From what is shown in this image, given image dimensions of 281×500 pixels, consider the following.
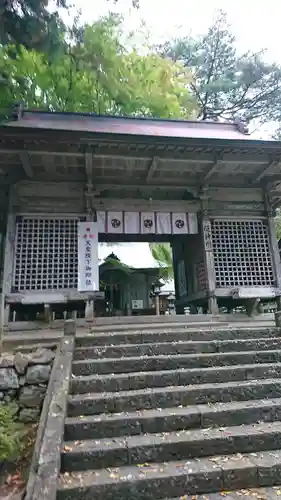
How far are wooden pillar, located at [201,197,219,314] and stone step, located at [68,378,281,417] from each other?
381cm

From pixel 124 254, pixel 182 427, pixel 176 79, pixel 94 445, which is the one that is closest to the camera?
pixel 94 445

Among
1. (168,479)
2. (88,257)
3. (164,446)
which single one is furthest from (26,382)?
(88,257)

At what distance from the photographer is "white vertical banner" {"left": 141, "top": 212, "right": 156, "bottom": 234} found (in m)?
9.18

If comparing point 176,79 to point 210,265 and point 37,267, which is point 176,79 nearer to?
point 210,265

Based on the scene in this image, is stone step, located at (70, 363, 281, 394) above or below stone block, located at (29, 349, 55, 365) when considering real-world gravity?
below

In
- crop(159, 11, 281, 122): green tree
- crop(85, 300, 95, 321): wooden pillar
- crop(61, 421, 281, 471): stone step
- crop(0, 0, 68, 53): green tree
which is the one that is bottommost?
crop(61, 421, 281, 471): stone step

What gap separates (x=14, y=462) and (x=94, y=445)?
40.4 inches

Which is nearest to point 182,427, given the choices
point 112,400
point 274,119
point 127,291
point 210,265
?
point 112,400

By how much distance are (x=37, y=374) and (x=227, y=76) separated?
20640 mm

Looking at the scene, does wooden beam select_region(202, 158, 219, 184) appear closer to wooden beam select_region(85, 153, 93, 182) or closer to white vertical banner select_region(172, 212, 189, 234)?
white vertical banner select_region(172, 212, 189, 234)

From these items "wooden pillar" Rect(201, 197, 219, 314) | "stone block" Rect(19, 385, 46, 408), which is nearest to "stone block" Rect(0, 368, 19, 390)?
"stone block" Rect(19, 385, 46, 408)

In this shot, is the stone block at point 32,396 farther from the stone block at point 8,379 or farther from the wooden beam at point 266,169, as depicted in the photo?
the wooden beam at point 266,169

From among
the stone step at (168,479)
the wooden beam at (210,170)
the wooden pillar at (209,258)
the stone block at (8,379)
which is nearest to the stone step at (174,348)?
the stone block at (8,379)

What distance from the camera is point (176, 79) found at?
15.2 meters
